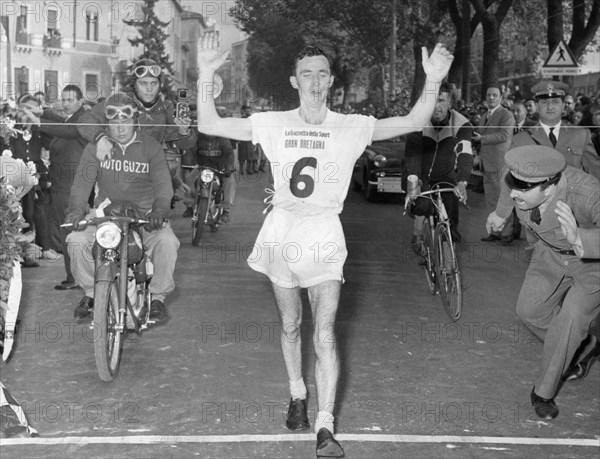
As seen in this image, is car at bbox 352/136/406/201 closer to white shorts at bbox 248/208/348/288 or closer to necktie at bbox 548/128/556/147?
necktie at bbox 548/128/556/147

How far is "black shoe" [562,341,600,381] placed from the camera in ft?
21.9

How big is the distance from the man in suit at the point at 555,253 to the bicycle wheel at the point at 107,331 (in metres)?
2.64

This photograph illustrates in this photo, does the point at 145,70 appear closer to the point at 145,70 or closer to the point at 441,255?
the point at 145,70

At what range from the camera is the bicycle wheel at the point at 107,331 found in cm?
625

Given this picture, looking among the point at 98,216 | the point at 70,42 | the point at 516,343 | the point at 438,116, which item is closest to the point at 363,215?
the point at 438,116

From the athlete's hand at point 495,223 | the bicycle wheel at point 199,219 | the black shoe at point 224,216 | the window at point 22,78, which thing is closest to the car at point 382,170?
the black shoe at point 224,216

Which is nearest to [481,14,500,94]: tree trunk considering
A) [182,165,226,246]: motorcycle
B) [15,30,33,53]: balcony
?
[15,30,33,53]: balcony

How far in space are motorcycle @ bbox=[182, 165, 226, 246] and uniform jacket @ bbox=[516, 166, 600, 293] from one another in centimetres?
789

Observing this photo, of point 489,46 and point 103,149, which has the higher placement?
point 489,46

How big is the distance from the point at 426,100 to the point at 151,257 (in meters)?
3.18

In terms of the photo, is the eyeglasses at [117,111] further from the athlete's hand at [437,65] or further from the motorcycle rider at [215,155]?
the motorcycle rider at [215,155]

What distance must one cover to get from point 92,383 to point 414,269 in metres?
5.69

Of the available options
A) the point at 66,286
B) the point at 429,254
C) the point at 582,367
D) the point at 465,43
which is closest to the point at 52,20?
the point at 465,43

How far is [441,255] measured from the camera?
29.5 feet
